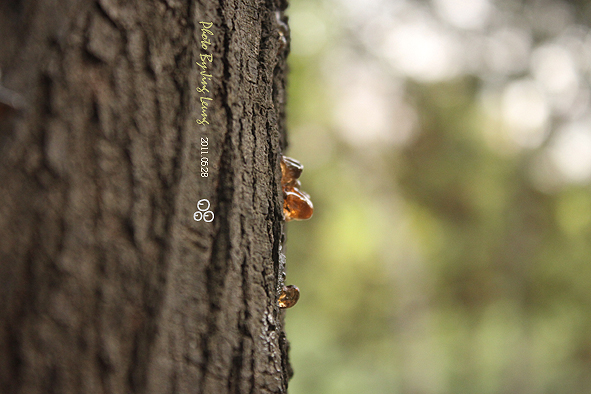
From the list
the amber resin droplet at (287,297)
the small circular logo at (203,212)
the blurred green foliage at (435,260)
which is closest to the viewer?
the small circular logo at (203,212)

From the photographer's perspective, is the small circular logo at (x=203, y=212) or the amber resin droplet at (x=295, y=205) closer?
the small circular logo at (x=203, y=212)

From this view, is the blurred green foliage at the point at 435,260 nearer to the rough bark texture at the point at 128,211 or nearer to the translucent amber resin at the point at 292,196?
the translucent amber resin at the point at 292,196

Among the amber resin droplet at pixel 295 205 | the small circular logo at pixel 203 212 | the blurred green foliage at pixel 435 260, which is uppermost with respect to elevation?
the blurred green foliage at pixel 435 260

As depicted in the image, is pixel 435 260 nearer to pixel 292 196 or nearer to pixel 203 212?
pixel 292 196

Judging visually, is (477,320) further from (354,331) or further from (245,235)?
(245,235)

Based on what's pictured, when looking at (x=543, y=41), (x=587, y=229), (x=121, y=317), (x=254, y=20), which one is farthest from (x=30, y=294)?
(x=587, y=229)

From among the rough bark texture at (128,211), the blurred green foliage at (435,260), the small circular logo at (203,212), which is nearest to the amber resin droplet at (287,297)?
the rough bark texture at (128,211)

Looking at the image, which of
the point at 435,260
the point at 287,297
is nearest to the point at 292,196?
the point at 287,297
